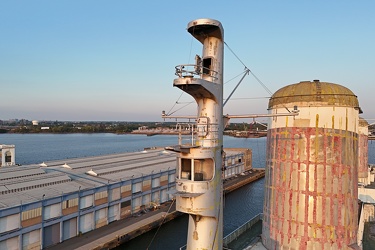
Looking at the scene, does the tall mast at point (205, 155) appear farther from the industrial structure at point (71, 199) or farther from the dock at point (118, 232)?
the industrial structure at point (71, 199)

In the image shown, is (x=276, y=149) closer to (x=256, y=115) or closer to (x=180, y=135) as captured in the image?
(x=256, y=115)

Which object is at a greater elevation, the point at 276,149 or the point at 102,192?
the point at 276,149

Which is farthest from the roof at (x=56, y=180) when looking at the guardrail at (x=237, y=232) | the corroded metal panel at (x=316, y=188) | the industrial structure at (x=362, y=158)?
the industrial structure at (x=362, y=158)

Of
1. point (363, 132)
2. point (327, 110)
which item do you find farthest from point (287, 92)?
point (363, 132)

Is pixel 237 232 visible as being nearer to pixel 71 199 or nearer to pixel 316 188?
pixel 316 188

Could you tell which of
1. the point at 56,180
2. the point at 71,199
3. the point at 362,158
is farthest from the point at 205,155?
the point at 362,158

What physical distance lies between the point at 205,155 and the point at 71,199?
20728mm

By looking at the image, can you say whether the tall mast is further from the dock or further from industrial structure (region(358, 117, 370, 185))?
industrial structure (region(358, 117, 370, 185))

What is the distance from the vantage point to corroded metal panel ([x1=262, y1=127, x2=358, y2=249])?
12.9 metres

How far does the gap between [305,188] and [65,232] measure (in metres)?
22.8

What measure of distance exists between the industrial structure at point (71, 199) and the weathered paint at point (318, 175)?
36.5 ft

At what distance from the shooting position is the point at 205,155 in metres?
10.9

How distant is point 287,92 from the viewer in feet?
46.6

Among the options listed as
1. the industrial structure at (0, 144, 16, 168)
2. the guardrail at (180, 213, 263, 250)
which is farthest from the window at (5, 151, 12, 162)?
the guardrail at (180, 213, 263, 250)
